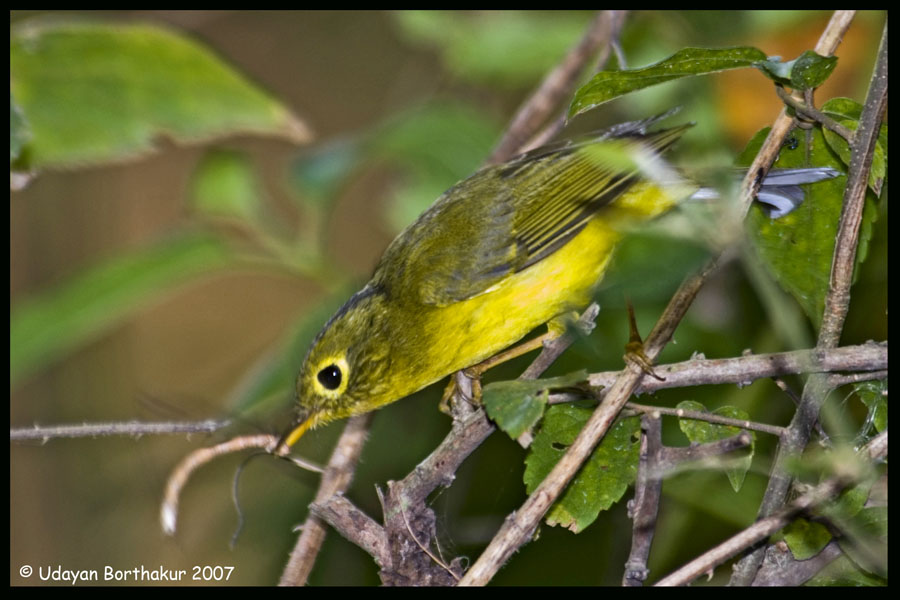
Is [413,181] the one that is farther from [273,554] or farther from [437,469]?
[437,469]

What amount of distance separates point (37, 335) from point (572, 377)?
2.13m

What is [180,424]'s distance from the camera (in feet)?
5.65

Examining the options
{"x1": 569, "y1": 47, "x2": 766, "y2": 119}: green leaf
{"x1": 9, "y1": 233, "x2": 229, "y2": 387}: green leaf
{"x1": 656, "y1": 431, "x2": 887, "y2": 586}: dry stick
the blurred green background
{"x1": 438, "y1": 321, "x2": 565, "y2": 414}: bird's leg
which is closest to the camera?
{"x1": 656, "y1": 431, "x2": 887, "y2": 586}: dry stick

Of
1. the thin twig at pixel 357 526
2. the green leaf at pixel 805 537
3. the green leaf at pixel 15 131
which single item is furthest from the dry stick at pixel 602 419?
the green leaf at pixel 15 131

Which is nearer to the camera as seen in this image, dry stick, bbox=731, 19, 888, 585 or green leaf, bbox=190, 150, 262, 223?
dry stick, bbox=731, 19, 888, 585

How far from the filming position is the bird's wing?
98.5 inches

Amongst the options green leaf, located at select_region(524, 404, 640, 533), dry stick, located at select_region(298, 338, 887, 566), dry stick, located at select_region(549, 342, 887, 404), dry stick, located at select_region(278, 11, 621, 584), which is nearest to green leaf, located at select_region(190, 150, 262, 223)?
dry stick, located at select_region(278, 11, 621, 584)

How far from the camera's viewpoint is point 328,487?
2211 mm

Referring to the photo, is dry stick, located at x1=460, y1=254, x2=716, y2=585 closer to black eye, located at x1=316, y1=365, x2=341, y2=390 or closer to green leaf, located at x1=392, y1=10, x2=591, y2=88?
black eye, located at x1=316, y1=365, x2=341, y2=390

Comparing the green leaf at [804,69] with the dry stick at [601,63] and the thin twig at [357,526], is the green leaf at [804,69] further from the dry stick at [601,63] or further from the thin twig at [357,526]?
the dry stick at [601,63]

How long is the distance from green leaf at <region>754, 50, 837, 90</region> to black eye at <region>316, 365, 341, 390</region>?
1.31m
